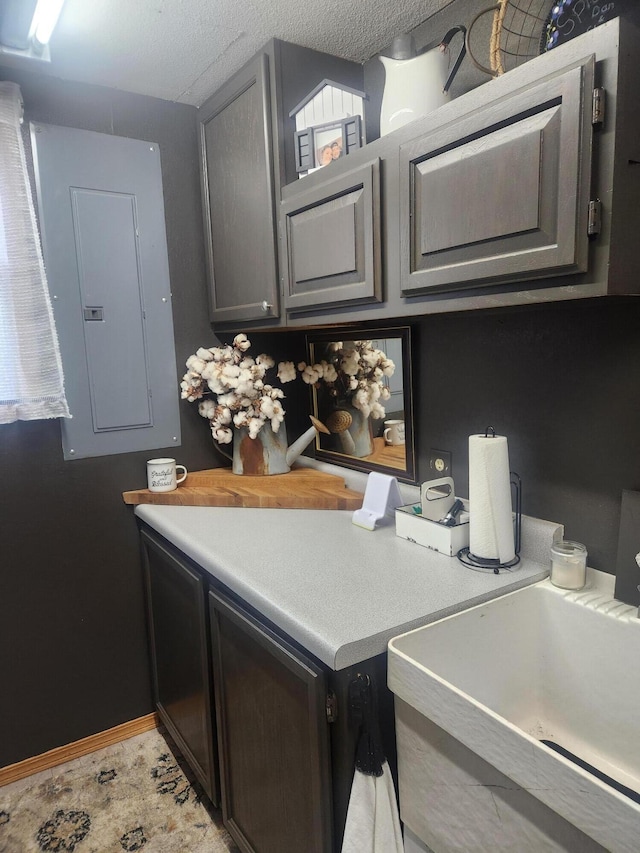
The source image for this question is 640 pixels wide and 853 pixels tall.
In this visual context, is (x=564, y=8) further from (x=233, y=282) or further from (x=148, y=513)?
(x=148, y=513)

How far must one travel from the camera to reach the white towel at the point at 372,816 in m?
1.03

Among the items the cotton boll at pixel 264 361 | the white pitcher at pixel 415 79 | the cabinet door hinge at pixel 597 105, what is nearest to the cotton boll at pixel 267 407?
the cotton boll at pixel 264 361

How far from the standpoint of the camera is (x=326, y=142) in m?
1.52

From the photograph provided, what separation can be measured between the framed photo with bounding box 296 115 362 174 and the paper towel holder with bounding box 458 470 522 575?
0.82 meters

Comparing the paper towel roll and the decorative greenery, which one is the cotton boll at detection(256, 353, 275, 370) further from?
the paper towel roll

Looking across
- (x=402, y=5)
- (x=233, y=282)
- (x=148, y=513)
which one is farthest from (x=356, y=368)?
(x=402, y=5)

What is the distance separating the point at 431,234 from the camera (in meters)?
1.17

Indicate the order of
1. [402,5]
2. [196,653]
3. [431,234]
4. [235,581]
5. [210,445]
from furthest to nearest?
[210,445], [196,653], [402,5], [235,581], [431,234]

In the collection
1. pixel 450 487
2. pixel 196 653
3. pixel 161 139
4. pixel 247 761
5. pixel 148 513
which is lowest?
pixel 247 761

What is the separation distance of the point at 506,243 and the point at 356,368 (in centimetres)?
94

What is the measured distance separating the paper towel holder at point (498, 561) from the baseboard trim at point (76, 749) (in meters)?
1.49

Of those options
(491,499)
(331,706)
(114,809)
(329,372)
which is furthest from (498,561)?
(114,809)

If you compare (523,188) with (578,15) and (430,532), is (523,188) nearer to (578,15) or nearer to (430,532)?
(578,15)

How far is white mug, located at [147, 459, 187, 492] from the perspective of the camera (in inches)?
78.6
